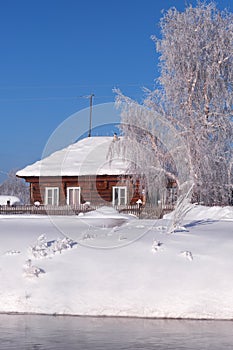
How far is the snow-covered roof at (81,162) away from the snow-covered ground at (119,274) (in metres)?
17.1

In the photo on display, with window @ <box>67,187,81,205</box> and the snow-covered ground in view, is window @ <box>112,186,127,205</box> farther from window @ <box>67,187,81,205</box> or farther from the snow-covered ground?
the snow-covered ground

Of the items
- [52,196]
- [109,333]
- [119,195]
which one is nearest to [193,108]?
[119,195]

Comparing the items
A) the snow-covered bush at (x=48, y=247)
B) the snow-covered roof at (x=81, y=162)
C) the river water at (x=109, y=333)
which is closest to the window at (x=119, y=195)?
the snow-covered roof at (x=81, y=162)

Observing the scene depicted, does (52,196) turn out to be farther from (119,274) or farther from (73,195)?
(119,274)

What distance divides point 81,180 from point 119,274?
72.8 ft

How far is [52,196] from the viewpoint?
121ft

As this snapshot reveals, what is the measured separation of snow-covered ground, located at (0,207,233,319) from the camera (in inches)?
522

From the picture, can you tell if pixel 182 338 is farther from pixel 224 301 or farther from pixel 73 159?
pixel 73 159

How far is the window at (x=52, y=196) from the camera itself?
121 ft

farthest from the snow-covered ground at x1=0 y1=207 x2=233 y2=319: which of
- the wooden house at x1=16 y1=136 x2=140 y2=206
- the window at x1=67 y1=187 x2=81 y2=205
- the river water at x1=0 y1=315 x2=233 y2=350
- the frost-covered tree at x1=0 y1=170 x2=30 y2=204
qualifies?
the frost-covered tree at x1=0 y1=170 x2=30 y2=204

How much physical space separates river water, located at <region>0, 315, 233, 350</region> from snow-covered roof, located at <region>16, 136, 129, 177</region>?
67.4 ft

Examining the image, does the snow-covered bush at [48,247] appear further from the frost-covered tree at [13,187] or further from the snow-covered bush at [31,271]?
the frost-covered tree at [13,187]

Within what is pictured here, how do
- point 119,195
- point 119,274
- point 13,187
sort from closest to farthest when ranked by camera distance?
point 119,274
point 119,195
point 13,187

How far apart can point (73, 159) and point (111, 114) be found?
7609mm
